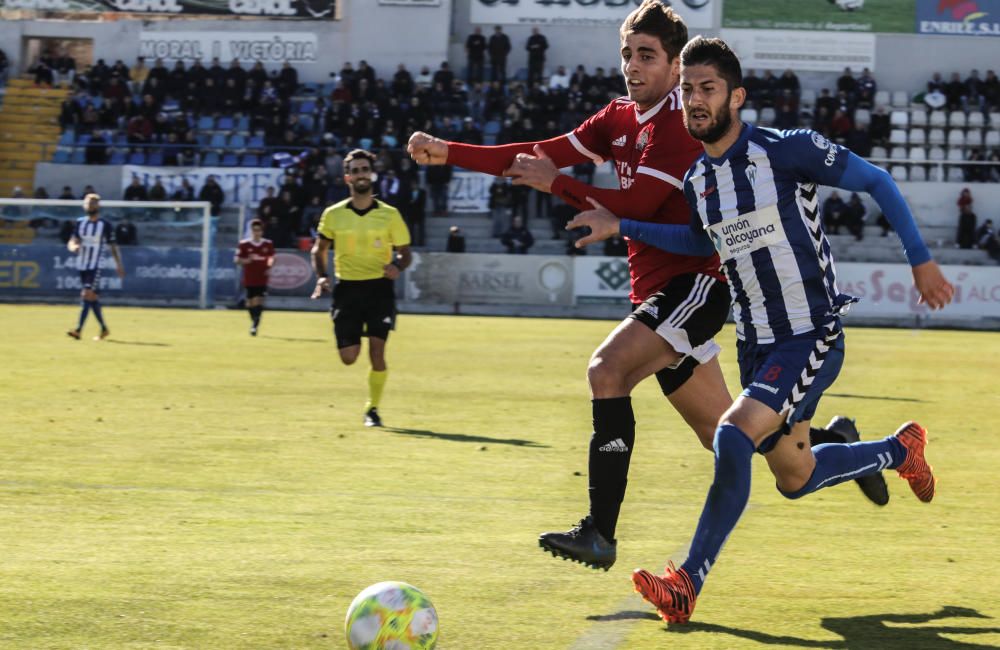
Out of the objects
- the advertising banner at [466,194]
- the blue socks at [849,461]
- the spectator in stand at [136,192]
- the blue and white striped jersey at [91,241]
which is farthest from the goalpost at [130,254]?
the blue socks at [849,461]

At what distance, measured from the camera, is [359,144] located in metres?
36.0

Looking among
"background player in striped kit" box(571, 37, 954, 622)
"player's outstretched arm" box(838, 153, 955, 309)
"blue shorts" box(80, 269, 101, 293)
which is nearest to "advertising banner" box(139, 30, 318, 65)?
"blue shorts" box(80, 269, 101, 293)

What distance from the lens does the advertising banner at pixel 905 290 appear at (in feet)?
105

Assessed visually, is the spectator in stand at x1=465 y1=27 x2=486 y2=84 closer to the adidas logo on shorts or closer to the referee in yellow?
the referee in yellow

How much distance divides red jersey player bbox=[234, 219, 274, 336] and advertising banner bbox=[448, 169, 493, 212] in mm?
11119

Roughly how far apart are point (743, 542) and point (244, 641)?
2908 mm

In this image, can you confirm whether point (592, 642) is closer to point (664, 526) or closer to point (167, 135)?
point (664, 526)

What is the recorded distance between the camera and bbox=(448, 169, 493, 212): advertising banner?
3572cm

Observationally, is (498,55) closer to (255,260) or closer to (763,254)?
(255,260)

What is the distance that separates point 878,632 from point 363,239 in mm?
8408

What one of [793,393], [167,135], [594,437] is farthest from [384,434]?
[167,135]

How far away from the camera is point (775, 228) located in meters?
5.28

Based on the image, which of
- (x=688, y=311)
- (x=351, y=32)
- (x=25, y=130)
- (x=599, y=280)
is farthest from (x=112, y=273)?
(x=688, y=311)

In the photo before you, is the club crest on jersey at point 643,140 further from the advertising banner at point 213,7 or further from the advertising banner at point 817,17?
the advertising banner at point 213,7
